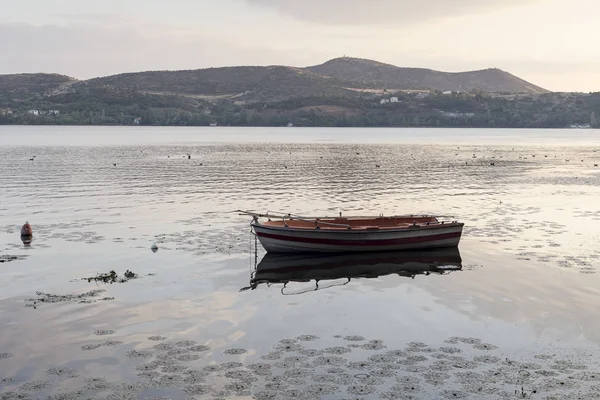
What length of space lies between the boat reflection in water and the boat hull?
367mm

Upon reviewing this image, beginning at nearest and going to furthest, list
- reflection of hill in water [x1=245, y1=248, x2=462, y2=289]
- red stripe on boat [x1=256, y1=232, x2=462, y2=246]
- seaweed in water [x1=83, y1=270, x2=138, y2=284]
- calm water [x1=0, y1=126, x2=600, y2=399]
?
calm water [x1=0, y1=126, x2=600, y2=399] < seaweed in water [x1=83, y1=270, x2=138, y2=284] < reflection of hill in water [x1=245, y1=248, x2=462, y2=289] < red stripe on boat [x1=256, y1=232, x2=462, y2=246]

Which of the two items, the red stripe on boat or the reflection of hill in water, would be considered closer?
the reflection of hill in water

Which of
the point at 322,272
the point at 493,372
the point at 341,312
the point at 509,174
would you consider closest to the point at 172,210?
the point at 322,272

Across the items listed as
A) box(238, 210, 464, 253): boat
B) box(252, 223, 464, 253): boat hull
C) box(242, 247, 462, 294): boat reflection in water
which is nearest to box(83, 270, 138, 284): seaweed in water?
box(242, 247, 462, 294): boat reflection in water

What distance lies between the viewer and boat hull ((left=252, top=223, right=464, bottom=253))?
3212cm

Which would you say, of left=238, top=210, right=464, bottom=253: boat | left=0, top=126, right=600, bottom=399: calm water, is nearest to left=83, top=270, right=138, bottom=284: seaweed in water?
left=0, top=126, right=600, bottom=399: calm water

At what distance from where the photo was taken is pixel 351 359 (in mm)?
18188

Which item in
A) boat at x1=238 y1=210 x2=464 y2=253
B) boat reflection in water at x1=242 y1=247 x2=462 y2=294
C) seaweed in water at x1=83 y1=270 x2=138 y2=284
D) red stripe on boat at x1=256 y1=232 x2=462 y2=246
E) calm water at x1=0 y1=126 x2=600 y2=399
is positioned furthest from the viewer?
red stripe on boat at x1=256 y1=232 x2=462 y2=246

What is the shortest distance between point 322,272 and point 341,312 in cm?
679

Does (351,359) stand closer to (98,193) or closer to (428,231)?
(428,231)

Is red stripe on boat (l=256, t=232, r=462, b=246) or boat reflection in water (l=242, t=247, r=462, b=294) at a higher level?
red stripe on boat (l=256, t=232, r=462, b=246)

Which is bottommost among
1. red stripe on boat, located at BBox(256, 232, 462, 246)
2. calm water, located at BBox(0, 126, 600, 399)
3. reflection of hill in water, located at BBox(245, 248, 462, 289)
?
reflection of hill in water, located at BBox(245, 248, 462, 289)

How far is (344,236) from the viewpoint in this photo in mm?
32250

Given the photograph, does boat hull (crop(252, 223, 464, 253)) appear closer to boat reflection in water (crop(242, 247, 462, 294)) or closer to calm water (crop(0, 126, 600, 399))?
boat reflection in water (crop(242, 247, 462, 294))
